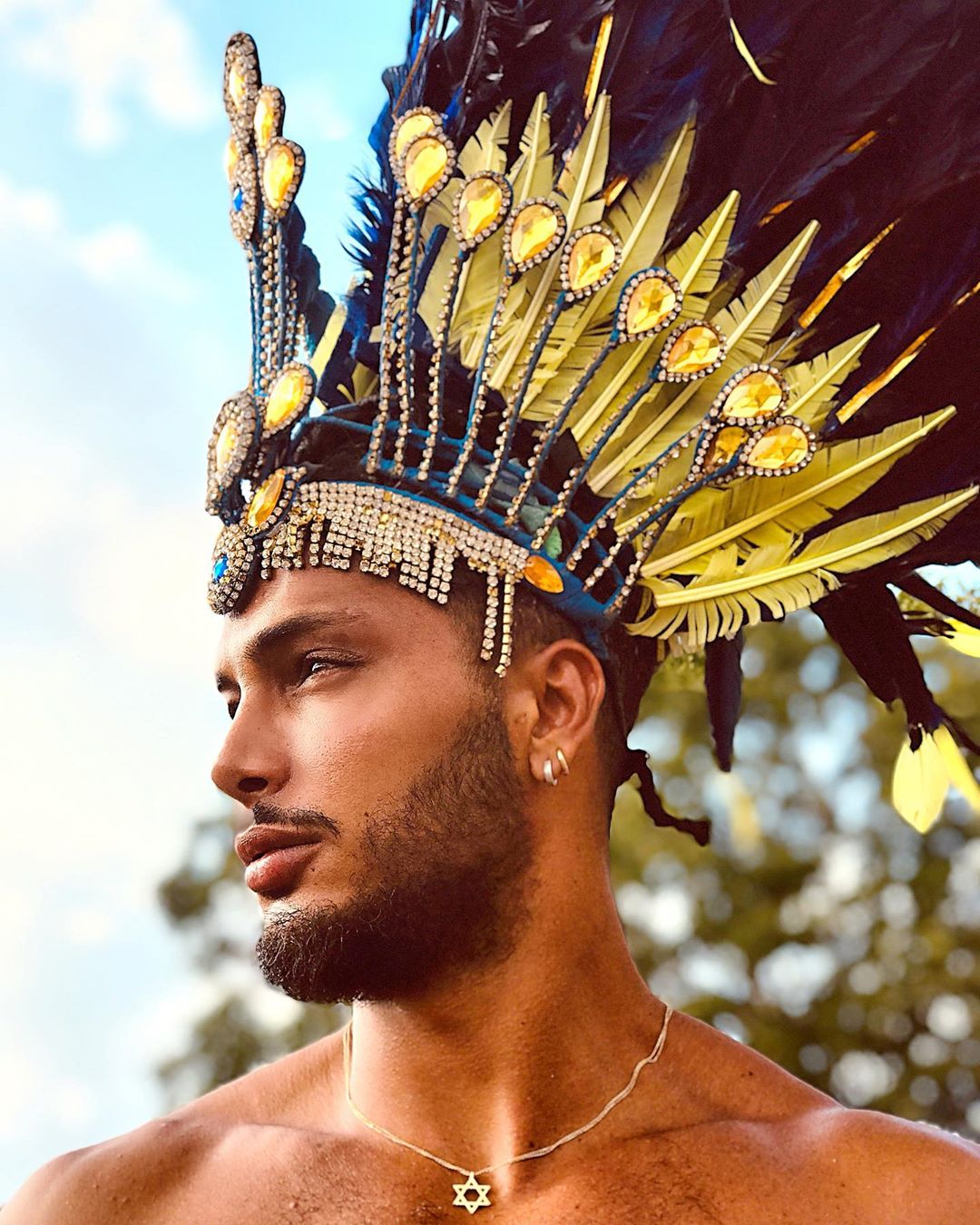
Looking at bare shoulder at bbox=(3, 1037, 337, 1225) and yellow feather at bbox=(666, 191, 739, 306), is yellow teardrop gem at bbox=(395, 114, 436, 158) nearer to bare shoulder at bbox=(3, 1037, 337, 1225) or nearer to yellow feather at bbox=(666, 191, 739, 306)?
yellow feather at bbox=(666, 191, 739, 306)

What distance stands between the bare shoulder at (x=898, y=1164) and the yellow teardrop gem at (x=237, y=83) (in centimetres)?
305

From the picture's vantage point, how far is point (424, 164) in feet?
13.3

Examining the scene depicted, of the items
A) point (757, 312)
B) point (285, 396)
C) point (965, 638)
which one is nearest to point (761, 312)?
point (757, 312)

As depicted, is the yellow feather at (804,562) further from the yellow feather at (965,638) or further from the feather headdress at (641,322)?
the yellow feather at (965,638)

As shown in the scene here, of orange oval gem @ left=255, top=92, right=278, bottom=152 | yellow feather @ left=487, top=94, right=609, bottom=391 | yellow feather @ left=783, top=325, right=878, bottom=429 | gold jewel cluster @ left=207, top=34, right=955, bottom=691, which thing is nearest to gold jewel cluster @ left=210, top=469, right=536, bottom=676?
gold jewel cluster @ left=207, top=34, right=955, bottom=691

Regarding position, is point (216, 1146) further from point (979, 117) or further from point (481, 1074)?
point (979, 117)

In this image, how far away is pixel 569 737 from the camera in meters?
4.15

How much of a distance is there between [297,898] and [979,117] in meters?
2.58

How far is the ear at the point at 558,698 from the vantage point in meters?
4.08

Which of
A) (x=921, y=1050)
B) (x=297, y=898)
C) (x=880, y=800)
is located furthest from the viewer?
(x=880, y=800)

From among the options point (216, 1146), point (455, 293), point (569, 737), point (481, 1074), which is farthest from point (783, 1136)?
point (455, 293)

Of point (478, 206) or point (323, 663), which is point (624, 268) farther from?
point (323, 663)

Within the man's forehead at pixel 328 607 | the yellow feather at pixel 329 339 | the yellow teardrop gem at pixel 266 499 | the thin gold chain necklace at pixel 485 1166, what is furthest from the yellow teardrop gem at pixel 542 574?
the thin gold chain necklace at pixel 485 1166

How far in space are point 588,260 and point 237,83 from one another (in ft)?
3.92
